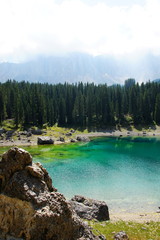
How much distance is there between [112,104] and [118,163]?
8659cm

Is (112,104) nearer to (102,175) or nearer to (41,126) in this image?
(41,126)

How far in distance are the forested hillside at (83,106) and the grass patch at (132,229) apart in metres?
108

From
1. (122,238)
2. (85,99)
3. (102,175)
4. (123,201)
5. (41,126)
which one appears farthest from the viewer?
(85,99)

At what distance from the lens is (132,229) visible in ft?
79.9

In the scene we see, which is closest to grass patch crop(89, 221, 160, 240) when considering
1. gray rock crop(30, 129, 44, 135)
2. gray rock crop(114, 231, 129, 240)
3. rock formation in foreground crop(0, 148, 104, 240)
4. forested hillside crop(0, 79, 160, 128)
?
gray rock crop(114, 231, 129, 240)

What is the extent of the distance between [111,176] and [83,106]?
98.2 metres

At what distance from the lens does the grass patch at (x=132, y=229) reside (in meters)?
22.0

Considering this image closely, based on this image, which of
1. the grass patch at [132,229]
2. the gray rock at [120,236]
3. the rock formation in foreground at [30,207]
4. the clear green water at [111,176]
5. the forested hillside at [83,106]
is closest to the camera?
the rock formation in foreground at [30,207]

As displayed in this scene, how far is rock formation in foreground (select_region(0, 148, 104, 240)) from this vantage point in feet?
50.2

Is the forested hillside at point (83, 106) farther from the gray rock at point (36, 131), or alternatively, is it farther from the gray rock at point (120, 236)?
the gray rock at point (120, 236)

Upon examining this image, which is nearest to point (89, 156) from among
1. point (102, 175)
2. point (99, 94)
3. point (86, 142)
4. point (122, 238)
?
point (102, 175)

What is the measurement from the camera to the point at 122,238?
2072 cm

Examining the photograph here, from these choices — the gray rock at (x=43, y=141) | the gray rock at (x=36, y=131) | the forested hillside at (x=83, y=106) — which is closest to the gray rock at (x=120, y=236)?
the gray rock at (x=43, y=141)

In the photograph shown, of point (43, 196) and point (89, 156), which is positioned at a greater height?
point (43, 196)
